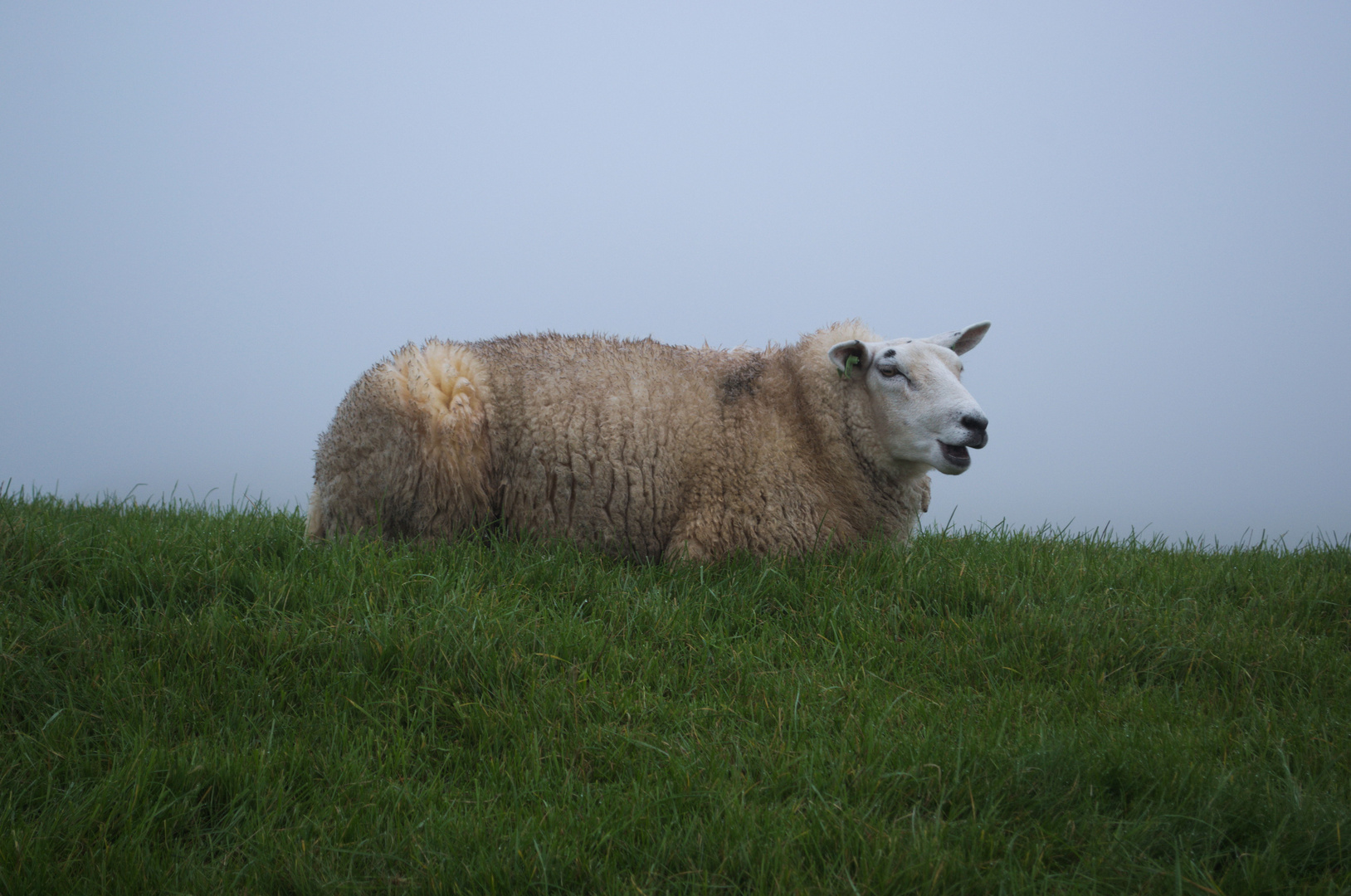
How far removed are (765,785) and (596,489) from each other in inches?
97.7

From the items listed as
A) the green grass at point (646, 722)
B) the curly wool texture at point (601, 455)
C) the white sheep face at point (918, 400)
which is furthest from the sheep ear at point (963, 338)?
the green grass at point (646, 722)

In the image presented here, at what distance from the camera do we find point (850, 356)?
5156 millimetres

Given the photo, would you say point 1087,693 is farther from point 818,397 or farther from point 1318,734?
point 818,397

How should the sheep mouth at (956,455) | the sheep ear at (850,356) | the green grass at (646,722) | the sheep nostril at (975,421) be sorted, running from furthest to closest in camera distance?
the sheep ear at (850,356)
the sheep mouth at (956,455)
the sheep nostril at (975,421)
the green grass at (646,722)

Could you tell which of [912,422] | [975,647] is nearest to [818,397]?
[912,422]

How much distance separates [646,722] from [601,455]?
2.03 meters

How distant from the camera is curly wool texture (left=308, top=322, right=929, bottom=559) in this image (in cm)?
486

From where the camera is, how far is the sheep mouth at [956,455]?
15.7 feet

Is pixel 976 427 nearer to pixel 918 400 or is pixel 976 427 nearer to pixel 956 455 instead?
pixel 956 455

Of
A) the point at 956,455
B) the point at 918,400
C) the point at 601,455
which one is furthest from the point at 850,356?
the point at 601,455

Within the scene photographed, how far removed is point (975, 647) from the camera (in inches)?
155

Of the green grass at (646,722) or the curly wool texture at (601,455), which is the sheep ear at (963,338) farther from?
the green grass at (646,722)

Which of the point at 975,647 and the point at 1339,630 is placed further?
the point at 1339,630

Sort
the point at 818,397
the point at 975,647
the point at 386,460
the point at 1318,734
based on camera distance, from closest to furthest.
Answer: the point at 1318,734
the point at 975,647
the point at 386,460
the point at 818,397
